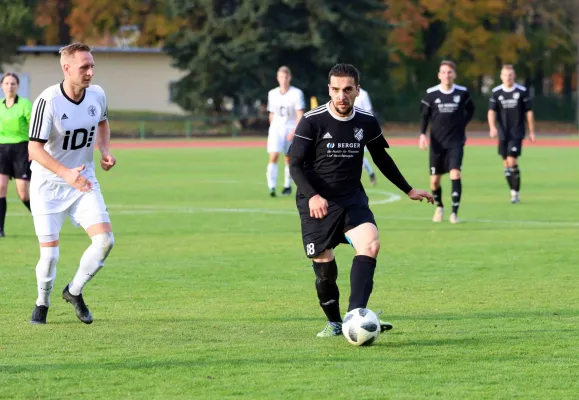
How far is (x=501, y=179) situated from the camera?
90.0 feet

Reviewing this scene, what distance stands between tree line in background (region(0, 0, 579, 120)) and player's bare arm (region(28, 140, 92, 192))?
163 ft

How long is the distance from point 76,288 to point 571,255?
21.0 ft

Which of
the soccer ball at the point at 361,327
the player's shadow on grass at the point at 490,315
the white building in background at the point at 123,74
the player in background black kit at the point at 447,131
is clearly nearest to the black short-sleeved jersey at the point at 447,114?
the player in background black kit at the point at 447,131

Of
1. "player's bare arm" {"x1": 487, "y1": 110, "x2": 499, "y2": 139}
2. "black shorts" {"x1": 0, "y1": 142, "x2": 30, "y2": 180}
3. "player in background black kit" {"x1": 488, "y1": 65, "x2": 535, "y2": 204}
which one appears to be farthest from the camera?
"player in background black kit" {"x1": 488, "y1": 65, "x2": 535, "y2": 204}

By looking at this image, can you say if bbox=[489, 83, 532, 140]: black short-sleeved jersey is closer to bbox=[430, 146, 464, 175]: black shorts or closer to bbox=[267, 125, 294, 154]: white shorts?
bbox=[430, 146, 464, 175]: black shorts

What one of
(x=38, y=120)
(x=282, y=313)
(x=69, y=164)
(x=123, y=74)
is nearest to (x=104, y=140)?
(x=69, y=164)

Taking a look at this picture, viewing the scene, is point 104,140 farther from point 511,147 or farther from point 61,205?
point 511,147

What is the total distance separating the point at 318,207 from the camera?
800 cm

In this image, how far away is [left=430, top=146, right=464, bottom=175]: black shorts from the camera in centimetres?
1736

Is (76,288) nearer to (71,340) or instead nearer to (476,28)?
(71,340)

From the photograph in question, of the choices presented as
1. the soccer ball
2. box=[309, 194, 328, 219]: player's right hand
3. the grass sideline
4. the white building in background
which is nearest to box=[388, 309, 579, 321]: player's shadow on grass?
the grass sideline

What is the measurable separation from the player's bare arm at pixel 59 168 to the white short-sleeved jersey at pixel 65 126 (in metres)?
0.08

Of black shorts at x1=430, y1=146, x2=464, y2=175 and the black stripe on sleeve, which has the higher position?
the black stripe on sleeve

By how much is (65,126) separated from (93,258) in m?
1.01
